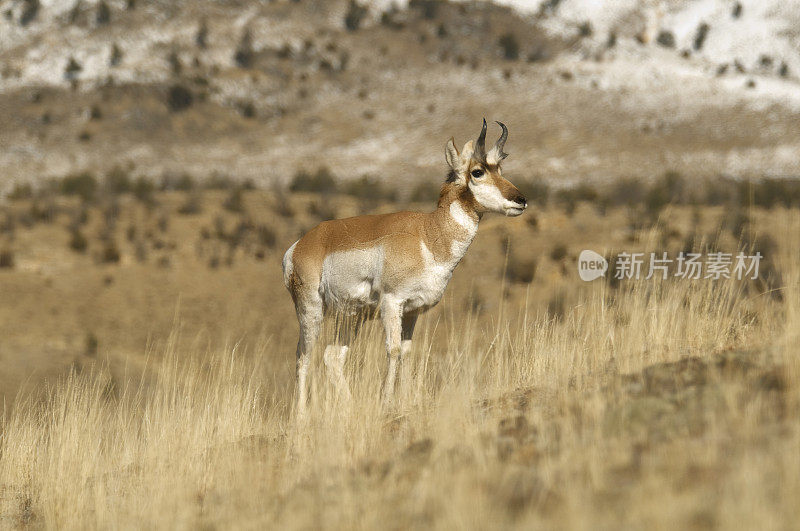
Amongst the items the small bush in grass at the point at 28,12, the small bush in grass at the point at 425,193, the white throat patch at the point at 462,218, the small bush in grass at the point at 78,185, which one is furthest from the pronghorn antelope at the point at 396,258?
the small bush in grass at the point at 28,12

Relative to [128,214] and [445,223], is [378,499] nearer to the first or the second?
[445,223]

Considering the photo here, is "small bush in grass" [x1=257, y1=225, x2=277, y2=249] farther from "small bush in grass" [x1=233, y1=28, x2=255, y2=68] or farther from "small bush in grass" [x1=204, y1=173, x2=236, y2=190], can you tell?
"small bush in grass" [x1=233, y1=28, x2=255, y2=68]

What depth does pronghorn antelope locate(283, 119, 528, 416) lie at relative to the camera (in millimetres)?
7684

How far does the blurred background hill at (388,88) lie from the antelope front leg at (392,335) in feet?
104

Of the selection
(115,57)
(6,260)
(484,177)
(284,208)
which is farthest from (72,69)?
(484,177)

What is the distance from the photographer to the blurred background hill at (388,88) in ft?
150

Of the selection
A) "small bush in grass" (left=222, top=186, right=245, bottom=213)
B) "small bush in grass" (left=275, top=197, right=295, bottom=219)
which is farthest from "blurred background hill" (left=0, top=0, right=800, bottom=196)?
"small bush in grass" (left=222, top=186, right=245, bottom=213)

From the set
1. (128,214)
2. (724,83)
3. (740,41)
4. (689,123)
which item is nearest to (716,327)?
(128,214)

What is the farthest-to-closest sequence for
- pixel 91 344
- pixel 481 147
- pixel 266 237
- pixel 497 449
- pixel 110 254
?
pixel 266 237
pixel 110 254
pixel 91 344
pixel 481 147
pixel 497 449

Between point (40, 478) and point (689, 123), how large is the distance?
48.0m

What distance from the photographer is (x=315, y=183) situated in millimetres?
37812

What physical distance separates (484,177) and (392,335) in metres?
1.68

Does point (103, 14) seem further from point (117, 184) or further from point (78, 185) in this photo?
point (117, 184)

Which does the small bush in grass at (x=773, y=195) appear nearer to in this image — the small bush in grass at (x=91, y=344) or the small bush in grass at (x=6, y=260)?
the small bush in grass at (x=91, y=344)
